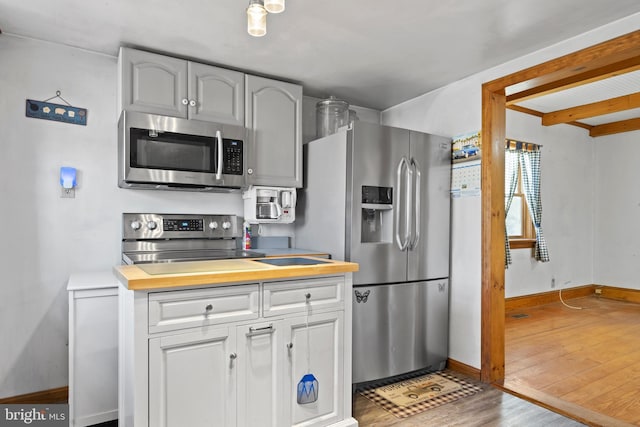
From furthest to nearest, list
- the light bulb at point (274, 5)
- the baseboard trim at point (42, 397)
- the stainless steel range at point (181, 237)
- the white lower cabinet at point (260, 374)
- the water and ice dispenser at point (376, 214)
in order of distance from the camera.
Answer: the water and ice dispenser at point (376, 214)
the stainless steel range at point (181, 237)
the baseboard trim at point (42, 397)
the white lower cabinet at point (260, 374)
the light bulb at point (274, 5)

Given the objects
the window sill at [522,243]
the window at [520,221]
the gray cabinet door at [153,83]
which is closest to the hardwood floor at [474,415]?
the gray cabinet door at [153,83]

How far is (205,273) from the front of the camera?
167cm

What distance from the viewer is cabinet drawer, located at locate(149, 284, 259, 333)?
5.22 ft

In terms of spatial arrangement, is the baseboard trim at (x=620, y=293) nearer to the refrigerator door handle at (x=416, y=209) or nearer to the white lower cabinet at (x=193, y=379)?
the refrigerator door handle at (x=416, y=209)

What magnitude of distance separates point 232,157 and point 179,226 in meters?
0.66

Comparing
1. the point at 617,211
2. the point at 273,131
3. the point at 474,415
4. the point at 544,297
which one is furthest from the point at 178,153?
the point at 617,211

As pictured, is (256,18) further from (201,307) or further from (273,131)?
(273,131)

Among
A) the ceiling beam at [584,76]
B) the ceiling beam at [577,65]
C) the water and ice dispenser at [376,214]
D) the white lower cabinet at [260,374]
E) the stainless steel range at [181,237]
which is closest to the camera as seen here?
the white lower cabinet at [260,374]

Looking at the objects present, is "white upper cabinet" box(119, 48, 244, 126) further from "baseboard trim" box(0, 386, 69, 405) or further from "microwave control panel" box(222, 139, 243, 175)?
"baseboard trim" box(0, 386, 69, 405)

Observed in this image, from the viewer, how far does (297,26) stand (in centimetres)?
225

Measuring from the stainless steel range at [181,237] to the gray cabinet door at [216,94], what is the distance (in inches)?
30.3

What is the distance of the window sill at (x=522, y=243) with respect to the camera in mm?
4872

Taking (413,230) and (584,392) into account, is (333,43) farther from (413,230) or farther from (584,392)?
(584,392)

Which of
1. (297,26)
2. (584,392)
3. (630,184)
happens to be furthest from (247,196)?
(630,184)
